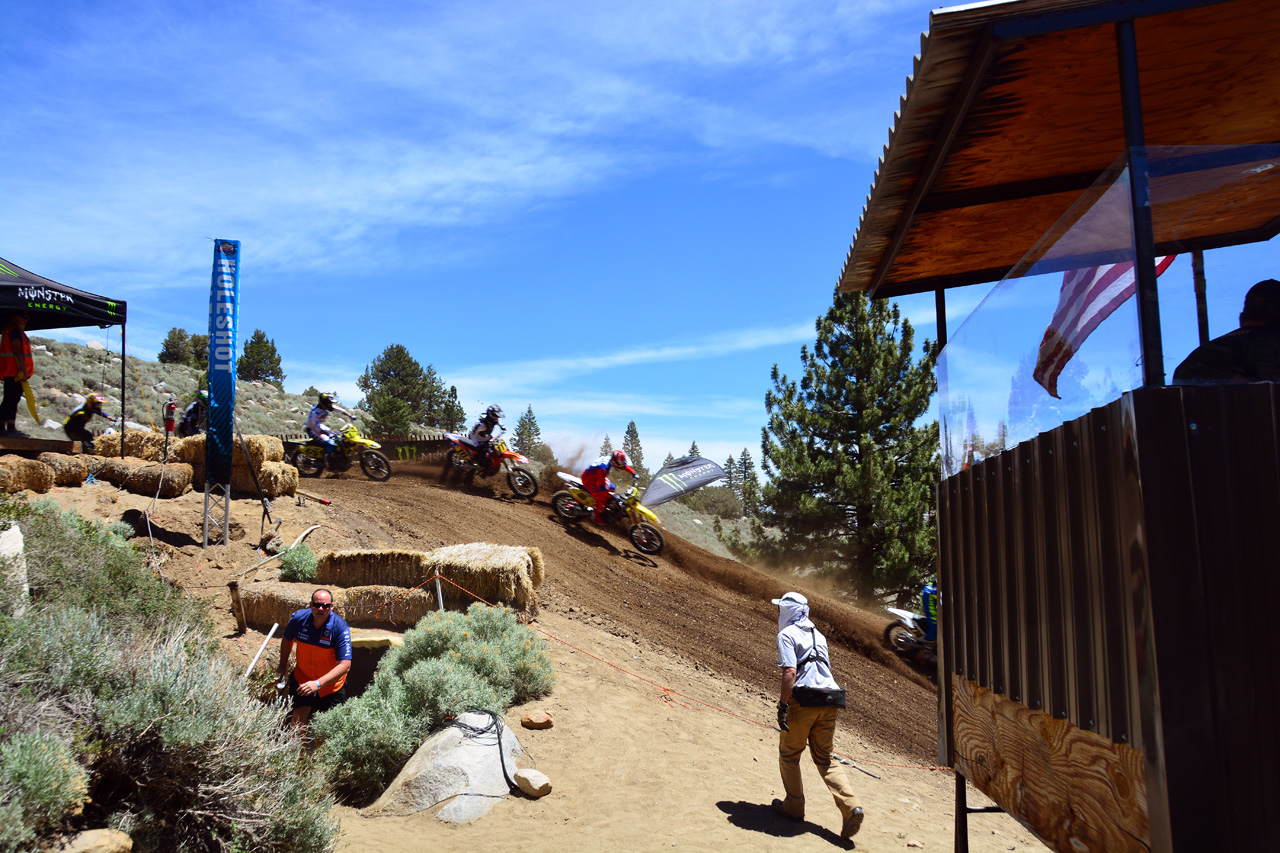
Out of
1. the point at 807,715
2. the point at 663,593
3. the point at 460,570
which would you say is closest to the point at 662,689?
the point at 460,570

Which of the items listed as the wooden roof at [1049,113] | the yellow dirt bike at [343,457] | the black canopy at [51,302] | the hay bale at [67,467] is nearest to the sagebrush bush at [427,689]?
the wooden roof at [1049,113]

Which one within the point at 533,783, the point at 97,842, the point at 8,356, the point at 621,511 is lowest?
the point at 533,783

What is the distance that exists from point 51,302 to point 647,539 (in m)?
10.6

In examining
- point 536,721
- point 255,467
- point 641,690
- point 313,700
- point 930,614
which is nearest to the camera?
point 313,700

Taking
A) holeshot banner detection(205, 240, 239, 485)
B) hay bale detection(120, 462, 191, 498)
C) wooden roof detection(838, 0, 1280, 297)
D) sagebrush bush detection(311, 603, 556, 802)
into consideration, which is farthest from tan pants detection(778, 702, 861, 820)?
hay bale detection(120, 462, 191, 498)

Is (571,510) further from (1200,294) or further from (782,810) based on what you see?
(1200,294)

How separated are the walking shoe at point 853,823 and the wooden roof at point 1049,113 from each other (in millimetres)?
4053

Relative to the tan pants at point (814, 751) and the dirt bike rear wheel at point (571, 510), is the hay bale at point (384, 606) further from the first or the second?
the dirt bike rear wheel at point (571, 510)

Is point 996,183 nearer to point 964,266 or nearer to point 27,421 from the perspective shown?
point 964,266

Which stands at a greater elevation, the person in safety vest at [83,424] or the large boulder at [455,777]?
the person in safety vest at [83,424]

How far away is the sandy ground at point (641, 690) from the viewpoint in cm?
605

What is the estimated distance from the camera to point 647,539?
16188 mm

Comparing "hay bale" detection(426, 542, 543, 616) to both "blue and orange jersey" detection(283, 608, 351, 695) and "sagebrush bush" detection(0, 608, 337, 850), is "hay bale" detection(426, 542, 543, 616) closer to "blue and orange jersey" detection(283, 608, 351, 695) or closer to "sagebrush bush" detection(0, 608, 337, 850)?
"blue and orange jersey" detection(283, 608, 351, 695)

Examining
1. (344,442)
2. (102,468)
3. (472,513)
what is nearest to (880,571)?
(472,513)
